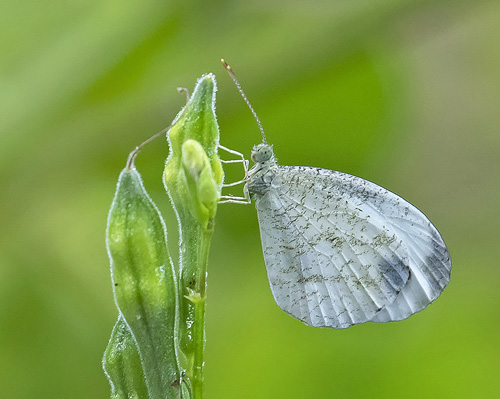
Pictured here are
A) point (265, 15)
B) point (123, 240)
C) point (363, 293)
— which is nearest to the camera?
point (123, 240)

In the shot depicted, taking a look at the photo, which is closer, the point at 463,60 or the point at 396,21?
the point at 396,21

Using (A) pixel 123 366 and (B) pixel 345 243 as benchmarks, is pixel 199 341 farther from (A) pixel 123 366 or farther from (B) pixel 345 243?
(B) pixel 345 243

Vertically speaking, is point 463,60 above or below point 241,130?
above

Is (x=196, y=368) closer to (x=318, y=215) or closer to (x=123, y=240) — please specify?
(x=123, y=240)

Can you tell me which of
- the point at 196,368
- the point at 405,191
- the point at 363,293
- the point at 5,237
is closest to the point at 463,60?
the point at 405,191

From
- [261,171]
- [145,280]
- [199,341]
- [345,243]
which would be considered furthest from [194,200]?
[345,243]

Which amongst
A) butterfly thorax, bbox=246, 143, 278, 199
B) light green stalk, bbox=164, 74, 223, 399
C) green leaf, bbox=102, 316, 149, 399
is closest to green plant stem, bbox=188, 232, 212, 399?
light green stalk, bbox=164, 74, 223, 399

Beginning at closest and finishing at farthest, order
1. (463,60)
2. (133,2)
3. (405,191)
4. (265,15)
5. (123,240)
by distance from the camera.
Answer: (123,240)
(133,2)
(265,15)
(405,191)
(463,60)

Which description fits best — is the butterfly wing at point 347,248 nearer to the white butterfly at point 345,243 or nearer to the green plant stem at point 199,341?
the white butterfly at point 345,243
